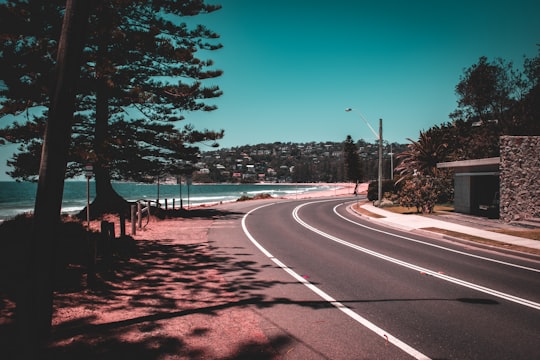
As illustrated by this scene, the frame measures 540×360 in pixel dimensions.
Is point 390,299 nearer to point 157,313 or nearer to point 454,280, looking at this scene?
point 454,280

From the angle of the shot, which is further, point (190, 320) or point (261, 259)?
point (261, 259)

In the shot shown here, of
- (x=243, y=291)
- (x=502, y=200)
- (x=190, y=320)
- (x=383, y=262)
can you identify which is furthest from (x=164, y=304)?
(x=502, y=200)

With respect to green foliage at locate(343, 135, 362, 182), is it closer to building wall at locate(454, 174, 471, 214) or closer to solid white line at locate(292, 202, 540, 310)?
building wall at locate(454, 174, 471, 214)

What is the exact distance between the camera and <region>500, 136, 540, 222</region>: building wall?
17.5 metres

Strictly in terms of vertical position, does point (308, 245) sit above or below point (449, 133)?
below

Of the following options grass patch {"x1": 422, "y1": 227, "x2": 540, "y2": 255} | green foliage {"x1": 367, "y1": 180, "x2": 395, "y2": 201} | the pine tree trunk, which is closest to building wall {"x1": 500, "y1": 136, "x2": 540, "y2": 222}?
grass patch {"x1": 422, "y1": 227, "x2": 540, "y2": 255}

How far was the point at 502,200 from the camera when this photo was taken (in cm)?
1812

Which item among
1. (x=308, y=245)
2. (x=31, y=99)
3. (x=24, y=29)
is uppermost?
(x=24, y=29)

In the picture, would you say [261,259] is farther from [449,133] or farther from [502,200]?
[449,133]

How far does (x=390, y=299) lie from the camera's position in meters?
6.25

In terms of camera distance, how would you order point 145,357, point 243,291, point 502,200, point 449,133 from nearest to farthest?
point 145,357
point 243,291
point 502,200
point 449,133

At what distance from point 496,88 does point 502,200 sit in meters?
24.7

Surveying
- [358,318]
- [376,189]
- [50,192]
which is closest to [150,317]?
[50,192]

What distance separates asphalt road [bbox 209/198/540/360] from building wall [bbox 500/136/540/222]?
349 inches
